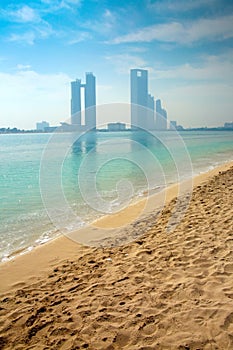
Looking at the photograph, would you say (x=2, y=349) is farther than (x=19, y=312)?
No

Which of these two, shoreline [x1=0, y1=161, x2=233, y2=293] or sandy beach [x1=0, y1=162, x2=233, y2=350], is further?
shoreline [x1=0, y1=161, x2=233, y2=293]

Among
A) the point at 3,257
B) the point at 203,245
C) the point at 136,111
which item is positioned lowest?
the point at 3,257

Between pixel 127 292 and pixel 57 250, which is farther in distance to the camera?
pixel 57 250

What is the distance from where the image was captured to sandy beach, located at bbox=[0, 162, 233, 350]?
3.38 m

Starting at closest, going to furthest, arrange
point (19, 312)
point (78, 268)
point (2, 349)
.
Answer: point (2, 349), point (19, 312), point (78, 268)

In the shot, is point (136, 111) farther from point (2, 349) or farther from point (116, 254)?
point (2, 349)

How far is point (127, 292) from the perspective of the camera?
4.27 m

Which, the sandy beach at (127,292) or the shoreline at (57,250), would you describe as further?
the shoreline at (57,250)

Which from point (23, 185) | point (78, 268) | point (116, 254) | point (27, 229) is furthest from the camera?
point (23, 185)

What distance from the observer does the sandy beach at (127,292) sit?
11.1ft

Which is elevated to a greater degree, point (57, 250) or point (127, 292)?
point (127, 292)

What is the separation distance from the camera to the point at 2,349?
10.9ft

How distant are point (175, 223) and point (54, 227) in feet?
12.1

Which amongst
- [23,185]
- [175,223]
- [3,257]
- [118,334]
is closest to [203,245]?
[175,223]
